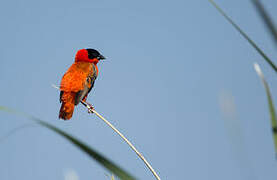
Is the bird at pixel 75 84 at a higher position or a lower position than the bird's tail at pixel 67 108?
higher

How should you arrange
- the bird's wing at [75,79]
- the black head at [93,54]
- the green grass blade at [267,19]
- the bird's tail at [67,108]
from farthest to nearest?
the black head at [93,54] → the bird's wing at [75,79] → the bird's tail at [67,108] → the green grass blade at [267,19]

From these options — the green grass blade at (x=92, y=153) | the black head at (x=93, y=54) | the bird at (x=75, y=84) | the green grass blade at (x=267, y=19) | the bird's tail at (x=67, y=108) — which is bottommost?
the green grass blade at (x=92, y=153)

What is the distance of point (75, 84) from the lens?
16.8 feet

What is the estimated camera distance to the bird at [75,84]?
15.7 feet

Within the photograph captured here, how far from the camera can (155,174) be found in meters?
1.33

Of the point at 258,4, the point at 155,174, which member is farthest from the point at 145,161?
the point at 258,4

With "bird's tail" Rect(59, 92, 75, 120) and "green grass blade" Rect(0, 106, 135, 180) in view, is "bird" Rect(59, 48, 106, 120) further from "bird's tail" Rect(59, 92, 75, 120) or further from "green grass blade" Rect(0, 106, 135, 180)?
"green grass blade" Rect(0, 106, 135, 180)

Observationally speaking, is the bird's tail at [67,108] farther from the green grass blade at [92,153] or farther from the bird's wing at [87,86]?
the green grass blade at [92,153]

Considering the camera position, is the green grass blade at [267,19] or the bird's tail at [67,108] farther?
the bird's tail at [67,108]

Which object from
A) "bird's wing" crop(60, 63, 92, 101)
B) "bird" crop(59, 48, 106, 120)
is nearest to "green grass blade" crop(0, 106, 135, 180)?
"bird" crop(59, 48, 106, 120)

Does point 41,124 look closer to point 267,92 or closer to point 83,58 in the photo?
point 267,92

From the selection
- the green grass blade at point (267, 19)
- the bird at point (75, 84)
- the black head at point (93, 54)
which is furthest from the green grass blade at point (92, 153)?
the black head at point (93, 54)

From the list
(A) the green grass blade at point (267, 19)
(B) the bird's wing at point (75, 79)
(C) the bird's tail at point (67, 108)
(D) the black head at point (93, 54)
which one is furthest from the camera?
(D) the black head at point (93, 54)

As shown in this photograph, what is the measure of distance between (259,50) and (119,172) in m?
0.45
